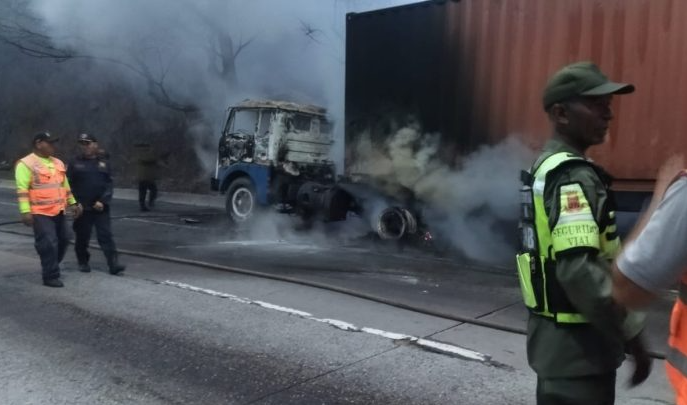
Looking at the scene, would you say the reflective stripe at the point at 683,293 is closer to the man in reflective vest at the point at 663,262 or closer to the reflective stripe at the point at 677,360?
the man in reflective vest at the point at 663,262

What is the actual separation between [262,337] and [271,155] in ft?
19.9

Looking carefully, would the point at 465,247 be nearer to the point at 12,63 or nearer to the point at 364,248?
the point at 364,248

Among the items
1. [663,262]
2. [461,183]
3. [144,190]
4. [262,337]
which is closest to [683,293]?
[663,262]

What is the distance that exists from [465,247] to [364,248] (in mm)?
1460

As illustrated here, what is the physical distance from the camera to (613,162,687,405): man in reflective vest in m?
1.24

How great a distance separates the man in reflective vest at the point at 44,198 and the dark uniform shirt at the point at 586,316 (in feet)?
16.7

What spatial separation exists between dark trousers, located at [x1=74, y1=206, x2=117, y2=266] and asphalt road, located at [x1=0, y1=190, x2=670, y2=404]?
9.2 inches

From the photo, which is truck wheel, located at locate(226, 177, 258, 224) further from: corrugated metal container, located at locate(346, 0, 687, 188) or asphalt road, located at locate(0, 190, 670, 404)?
asphalt road, located at locate(0, 190, 670, 404)

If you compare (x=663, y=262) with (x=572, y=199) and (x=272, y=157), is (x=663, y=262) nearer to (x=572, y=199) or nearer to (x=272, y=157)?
(x=572, y=199)

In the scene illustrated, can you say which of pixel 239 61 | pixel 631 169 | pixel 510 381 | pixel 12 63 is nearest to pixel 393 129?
pixel 631 169

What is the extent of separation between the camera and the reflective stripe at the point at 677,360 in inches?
52.7

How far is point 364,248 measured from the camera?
873cm

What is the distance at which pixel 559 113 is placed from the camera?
1796mm

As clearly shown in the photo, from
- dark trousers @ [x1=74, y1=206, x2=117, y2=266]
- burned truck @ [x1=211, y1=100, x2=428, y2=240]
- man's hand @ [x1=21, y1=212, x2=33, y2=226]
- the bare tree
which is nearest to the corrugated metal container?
burned truck @ [x1=211, y1=100, x2=428, y2=240]
